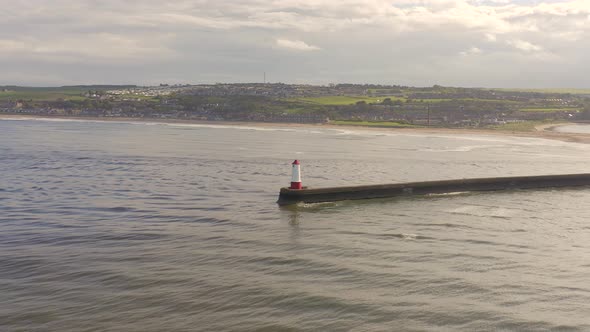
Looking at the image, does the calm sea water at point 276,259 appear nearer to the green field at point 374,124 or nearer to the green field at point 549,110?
the green field at point 374,124

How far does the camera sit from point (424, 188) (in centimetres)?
1869

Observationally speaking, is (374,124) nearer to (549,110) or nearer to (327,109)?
(327,109)

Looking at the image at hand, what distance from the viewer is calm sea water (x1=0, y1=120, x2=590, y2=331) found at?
25.6 ft

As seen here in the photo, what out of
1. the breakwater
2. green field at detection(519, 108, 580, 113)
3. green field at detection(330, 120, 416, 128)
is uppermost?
green field at detection(519, 108, 580, 113)

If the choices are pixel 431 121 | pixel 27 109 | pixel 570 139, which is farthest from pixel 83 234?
pixel 27 109

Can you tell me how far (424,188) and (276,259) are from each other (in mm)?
9146

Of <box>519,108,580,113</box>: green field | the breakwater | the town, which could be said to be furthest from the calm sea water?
<box>519,108,580,113</box>: green field

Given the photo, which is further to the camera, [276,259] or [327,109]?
[327,109]

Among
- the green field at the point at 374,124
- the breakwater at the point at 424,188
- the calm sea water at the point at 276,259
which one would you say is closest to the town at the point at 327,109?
the green field at the point at 374,124

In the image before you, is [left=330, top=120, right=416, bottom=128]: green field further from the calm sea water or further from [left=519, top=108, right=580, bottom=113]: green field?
the calm sea water

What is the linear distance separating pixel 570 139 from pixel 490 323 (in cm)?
5407

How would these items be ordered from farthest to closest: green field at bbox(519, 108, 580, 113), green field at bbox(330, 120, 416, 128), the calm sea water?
green field at bbox(519, 108, 580, 113), green field at bbox(330, 120, 416, 128), the calm sea water

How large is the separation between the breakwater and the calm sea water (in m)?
0.51

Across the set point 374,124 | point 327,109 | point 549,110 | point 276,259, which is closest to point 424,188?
point 276,259
